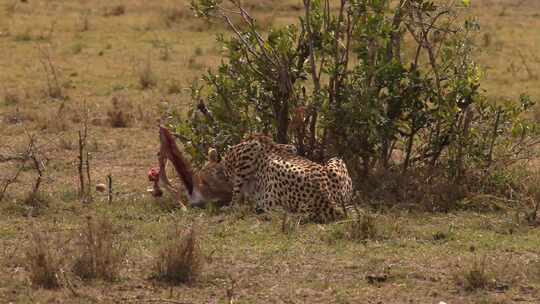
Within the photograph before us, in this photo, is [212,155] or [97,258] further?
[212,155]

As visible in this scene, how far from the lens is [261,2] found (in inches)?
940

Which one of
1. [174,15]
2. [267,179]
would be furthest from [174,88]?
[174,15]

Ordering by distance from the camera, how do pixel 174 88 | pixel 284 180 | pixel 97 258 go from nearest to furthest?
pixel 97 258, pixel 284 180, pixel 174 88

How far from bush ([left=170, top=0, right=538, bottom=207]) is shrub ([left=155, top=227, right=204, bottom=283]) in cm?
250

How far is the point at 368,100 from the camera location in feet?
26.9

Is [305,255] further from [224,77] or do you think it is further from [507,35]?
[507,35]

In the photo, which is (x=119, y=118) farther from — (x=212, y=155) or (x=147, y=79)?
(x=212, y=155)

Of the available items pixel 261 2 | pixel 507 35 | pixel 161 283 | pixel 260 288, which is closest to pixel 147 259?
pixel 161 283

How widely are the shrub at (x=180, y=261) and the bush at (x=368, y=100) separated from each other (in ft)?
8.21

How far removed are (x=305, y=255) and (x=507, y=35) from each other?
1419 centimetres

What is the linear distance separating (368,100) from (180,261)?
2731 mm

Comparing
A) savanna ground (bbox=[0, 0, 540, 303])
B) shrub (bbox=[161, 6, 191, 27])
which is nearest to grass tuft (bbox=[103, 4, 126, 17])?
shrub (bbox=[161, 6, 191, 27])

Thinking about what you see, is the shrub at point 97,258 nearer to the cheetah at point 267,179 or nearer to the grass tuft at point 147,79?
the cheetah at point 267,179

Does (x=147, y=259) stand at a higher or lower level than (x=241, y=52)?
lower
